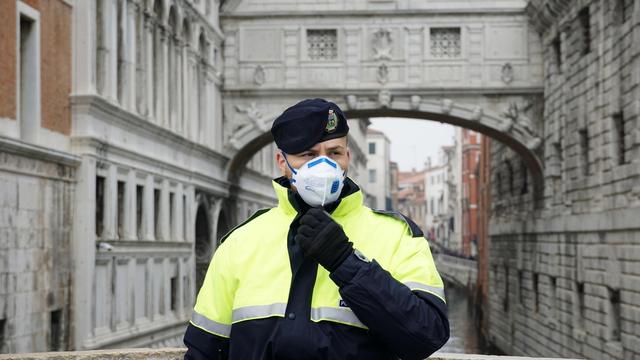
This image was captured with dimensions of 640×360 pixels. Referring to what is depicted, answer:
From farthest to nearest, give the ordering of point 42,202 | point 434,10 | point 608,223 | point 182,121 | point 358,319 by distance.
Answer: point 434,10 < point 182,121 < point 608,223 < point 42,202 < point 358,319

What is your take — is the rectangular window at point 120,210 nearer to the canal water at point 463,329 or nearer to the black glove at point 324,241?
the canal water at point 463,329

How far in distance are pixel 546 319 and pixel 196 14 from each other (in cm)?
959

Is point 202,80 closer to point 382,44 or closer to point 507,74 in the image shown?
point 382,44

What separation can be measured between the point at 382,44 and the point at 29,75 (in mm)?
11027

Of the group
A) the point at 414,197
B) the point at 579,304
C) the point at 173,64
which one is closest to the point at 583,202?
the point at 579,304

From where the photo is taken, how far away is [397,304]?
2.64 meters

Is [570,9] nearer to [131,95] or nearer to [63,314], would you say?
[131,95]

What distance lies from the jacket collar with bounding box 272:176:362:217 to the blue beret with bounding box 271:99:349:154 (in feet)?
0.46

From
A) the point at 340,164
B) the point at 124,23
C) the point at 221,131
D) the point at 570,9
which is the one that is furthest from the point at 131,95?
the point at 340,164

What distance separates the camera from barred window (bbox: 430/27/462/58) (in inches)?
890

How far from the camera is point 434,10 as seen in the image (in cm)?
2242

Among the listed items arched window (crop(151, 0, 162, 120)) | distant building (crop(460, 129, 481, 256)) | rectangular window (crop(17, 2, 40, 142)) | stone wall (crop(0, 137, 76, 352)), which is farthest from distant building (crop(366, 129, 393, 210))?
rectangular window (crop(17, 2, 40, 142))

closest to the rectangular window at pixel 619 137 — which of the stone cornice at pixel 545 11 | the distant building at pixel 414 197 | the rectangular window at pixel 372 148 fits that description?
the stone cornice at pixel 545 11

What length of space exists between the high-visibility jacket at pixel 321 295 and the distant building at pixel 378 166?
76.8m
